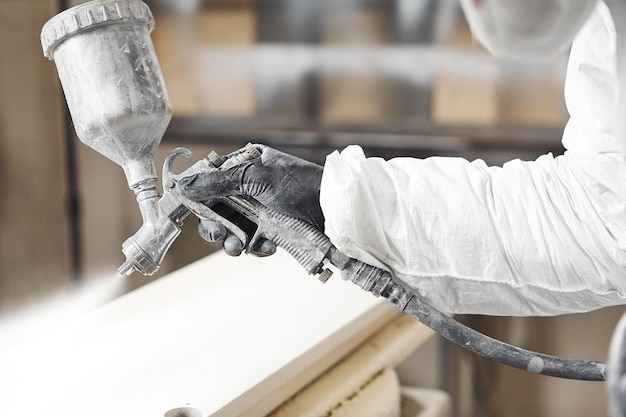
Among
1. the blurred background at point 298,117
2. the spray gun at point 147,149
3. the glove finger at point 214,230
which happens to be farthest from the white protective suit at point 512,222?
the blurred background at point 298,117

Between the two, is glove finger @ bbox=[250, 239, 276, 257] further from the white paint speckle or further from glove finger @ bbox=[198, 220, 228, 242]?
the white paint speckle

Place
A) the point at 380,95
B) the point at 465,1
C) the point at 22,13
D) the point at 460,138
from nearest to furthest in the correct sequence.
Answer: the point at 465,1 → the point at 22,13 → the point at 460,138 → the point at 380,95

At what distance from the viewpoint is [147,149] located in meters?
1.07

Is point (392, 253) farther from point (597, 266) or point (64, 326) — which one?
point (64, 326)

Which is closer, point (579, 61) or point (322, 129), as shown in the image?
point (579, 61)

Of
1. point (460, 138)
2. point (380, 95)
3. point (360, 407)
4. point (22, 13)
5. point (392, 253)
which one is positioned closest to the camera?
point (392, 253)

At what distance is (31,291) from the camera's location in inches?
90.7

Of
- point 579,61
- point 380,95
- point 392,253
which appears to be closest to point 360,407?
point 392,253

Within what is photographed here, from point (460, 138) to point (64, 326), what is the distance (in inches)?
53.7

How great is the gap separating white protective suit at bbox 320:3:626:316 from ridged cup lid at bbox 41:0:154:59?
0.32 metres

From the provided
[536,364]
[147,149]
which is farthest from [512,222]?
[147,149]

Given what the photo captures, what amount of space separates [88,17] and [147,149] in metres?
0.19

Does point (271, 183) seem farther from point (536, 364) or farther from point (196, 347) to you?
point (196, 347)

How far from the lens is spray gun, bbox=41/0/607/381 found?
98 centimetres
